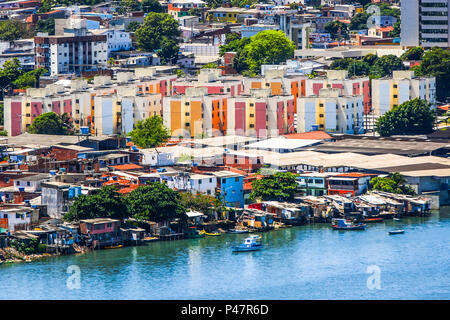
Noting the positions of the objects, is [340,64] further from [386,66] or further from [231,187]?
[231,187]

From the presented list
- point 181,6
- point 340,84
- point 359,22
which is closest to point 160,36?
point 181,6

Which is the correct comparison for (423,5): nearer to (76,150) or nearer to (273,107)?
(273,107)

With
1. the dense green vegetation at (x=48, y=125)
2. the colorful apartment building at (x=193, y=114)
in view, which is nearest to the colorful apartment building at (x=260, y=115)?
the colorful apartment building at (x=193, y=114)

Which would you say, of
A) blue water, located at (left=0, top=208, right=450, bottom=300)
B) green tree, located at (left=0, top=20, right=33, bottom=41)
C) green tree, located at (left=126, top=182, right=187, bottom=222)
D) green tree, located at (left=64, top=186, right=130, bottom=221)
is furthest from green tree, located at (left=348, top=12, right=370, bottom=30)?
green tree, located at (left=64, top=186, right=130, bottom=221)

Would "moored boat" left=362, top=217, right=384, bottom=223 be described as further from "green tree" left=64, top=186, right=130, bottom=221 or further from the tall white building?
the tall white building
